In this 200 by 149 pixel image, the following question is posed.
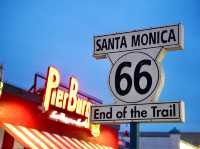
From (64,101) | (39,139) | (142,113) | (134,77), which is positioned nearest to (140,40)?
(134,77)

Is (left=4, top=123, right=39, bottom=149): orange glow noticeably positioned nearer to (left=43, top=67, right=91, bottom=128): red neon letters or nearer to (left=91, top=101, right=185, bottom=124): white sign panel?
(left=43, top=67, right=91, bottom=128): red neon letters

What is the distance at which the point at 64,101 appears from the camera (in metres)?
19.7

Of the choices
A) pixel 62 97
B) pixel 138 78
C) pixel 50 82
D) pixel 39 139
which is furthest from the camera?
pixel 62 97

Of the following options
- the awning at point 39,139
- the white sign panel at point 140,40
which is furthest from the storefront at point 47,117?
the white sign panel at point 140,40

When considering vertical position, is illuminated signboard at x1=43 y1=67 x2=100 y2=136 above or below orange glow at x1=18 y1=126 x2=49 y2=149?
above

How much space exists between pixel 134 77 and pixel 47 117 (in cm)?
1339

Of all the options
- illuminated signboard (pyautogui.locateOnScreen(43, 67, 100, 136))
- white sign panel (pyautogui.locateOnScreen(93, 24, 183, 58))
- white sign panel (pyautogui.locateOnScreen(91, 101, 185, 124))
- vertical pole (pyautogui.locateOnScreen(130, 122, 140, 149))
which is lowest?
vertical pole (pyautogui.locateOnScreen(130, 122, 140, 149))

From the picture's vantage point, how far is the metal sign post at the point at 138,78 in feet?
18.0

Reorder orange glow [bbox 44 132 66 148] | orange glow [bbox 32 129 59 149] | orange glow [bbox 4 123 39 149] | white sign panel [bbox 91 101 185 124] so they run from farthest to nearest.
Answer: orange glow [bbox 44 132 66 148] < orange glow [bbox 32 129 59 149] < orange glow [bbox 4 123 39 149] < white sign panel [bbox 91 101 185 124]

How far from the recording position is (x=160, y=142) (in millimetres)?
48969

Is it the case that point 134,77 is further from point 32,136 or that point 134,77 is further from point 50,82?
point 50,82

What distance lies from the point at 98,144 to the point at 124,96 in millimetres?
18602

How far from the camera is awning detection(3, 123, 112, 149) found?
15.6m

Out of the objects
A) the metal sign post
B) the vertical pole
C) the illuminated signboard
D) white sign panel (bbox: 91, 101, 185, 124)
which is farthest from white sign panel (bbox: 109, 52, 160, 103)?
the illuminated signboard
